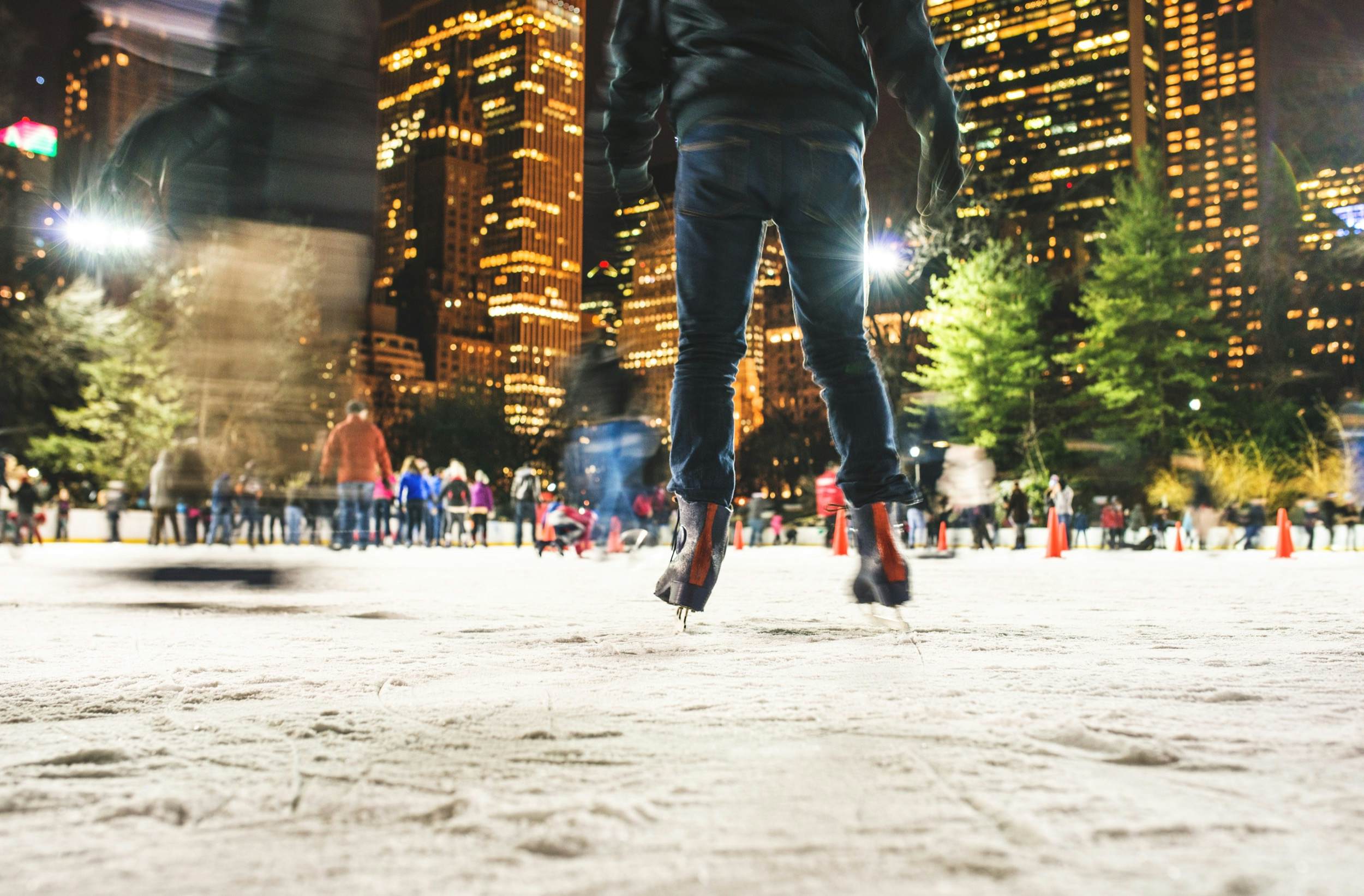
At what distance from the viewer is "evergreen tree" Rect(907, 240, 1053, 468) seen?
1114 inches

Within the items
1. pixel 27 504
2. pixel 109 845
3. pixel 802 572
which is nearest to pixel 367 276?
pixel 802 572

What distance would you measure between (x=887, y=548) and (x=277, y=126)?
268 cm

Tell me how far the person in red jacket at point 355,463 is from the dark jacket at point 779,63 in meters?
6.01

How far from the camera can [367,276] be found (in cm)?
423

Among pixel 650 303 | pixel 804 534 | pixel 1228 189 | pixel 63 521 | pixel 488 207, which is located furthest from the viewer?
pixel 488 207

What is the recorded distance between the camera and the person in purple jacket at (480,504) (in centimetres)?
1627

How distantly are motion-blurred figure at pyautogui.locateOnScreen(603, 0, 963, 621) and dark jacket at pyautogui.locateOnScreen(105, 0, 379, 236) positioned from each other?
4.96 feet

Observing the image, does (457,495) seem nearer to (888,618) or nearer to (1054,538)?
(1054,538)

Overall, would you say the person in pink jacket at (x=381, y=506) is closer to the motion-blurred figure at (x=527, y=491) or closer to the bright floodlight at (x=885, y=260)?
the motion-blurred figure at (x=527, y=491)

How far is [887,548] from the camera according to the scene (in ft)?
8.38

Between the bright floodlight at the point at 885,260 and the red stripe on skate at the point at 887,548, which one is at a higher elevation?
the bright floodlight at the point at 885,260

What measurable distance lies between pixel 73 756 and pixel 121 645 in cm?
119

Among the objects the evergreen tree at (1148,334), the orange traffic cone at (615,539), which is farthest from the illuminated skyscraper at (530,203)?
the orange traffic cone at (615,539)

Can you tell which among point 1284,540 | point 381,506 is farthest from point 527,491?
point 1284,540
